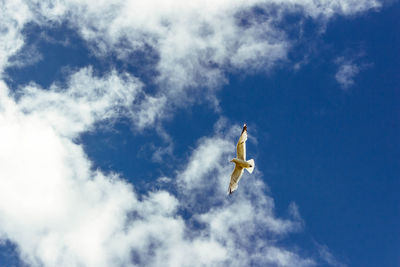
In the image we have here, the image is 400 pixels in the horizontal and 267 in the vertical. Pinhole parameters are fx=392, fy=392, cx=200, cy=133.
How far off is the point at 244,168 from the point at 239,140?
5379 mm

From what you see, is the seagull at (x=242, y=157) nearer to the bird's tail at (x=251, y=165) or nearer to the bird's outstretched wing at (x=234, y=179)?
the bird's tail at (x=251, y=165)

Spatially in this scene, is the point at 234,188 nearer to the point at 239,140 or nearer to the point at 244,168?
the point at 244,168

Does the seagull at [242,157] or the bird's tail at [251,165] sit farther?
the bird's tail at [251,165]

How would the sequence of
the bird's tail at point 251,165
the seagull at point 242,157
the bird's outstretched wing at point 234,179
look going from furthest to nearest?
the bird's outstretched wing at point 234,179, the bird's tail at point 251,165, the seagull at point 242,157

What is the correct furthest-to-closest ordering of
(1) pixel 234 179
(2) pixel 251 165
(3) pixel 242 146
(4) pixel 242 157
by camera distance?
(1) pixel 234 179, (4) pixel 242 157, (3) pixel 242 146, (2) pixel 251 165

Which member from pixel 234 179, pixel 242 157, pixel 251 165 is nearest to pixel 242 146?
pixel 242 157

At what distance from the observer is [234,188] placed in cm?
7344

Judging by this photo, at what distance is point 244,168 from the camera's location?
7119cm

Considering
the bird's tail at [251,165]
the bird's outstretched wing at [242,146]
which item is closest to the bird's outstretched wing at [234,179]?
the bird's tail at [251,165]

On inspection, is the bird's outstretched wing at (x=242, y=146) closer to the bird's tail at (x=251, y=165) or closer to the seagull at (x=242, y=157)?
the seagull at (x=242, y=157)

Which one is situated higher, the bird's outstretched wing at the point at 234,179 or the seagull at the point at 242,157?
the seagull at the point at 242,157

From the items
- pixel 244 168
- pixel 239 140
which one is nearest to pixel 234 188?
pixel 244 168

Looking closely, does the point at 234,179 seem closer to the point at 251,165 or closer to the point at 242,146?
the point at 251,165

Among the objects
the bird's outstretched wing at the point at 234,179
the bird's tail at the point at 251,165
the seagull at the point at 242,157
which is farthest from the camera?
the bird's outstretched wing at the point at 234,179
